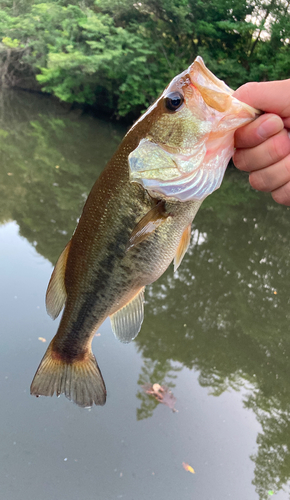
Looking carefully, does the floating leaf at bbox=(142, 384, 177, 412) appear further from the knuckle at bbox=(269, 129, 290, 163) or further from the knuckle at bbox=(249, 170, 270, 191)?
the knuckle at bbox=(269, 129, 290, 163)

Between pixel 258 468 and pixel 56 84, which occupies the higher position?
pixel 258 468

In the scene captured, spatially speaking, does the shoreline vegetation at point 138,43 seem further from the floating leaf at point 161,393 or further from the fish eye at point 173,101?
the fish eye at point 173,101

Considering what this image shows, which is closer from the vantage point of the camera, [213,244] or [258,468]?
[258,468]

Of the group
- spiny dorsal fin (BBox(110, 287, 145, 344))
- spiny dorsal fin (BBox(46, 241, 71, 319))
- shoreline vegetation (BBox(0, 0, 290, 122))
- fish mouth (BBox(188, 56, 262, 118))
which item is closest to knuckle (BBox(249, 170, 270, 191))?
fish mouth (BBox(188, 56, 262, 118))

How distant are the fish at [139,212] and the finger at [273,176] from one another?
0.29 meters

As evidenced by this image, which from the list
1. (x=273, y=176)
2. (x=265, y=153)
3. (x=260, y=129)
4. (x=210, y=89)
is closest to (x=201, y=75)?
(x=210, y=89)

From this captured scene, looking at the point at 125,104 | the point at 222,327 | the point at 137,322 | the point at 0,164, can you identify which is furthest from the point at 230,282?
the point at 125,104

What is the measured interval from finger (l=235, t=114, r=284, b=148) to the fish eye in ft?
1.02

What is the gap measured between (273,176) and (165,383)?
101 inches

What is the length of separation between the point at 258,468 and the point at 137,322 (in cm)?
218

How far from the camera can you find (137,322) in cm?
174

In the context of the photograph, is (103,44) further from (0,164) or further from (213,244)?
(213,244)

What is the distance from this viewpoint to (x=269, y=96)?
1386 millimetres

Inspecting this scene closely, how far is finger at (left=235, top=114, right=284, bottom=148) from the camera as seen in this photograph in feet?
4.49
